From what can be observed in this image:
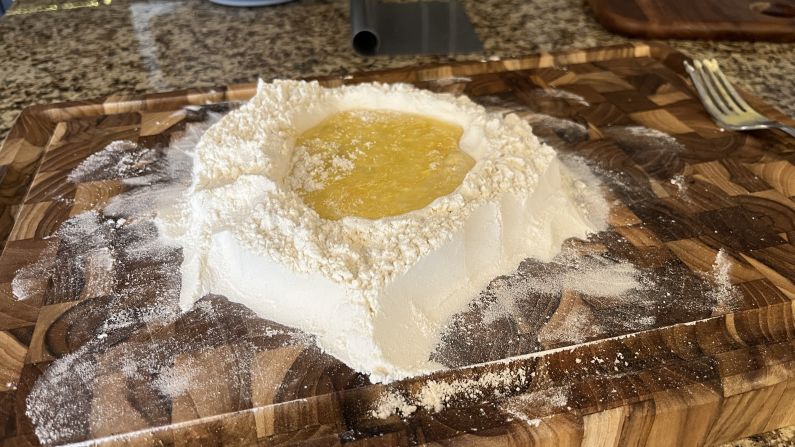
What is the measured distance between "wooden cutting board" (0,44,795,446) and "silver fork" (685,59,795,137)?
7cm

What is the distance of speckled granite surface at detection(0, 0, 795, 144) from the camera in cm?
133

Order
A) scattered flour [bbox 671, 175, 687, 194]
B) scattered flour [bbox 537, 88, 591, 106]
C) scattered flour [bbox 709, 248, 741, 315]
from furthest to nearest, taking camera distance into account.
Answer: scattered flour [bbox 537, 88, 591, 106] < scattered flour [bbox 671, 175, 687, 194] < scattered flour [bbox 709, 248, 741, 315]

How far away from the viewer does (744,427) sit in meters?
0.67

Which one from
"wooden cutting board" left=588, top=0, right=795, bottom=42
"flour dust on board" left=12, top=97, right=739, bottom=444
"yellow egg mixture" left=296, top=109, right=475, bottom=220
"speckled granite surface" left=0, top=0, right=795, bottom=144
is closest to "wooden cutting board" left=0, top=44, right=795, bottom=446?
"flour dust on board" left=12, top=97, right=739, bottom=444

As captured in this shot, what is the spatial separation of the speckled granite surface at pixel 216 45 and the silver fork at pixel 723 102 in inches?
6.3

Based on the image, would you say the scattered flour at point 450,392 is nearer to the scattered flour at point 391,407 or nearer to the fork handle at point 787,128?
the scattered flour at point 391,407

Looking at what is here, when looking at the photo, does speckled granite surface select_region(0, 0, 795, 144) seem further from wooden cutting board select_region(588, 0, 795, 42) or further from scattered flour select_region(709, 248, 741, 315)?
scattered flour select_region(709, 248, 741, 315)

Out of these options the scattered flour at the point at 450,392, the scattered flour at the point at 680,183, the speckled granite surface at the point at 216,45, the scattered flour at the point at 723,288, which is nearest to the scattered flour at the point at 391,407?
the scattered flour at the point at 450,392

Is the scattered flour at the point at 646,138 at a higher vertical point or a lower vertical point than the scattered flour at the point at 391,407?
higher

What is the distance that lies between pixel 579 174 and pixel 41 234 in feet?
2.62

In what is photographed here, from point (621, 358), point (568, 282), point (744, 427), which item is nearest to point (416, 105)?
point (568, 282)

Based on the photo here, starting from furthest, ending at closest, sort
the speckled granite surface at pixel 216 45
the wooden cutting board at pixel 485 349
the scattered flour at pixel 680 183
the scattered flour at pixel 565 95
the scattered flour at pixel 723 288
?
the speckled granite surface at pixel 216 45 → the scattered flour at pixel 565 95 → the scattered flour at pixel 680 183 → the scattered flour at pixel 723 288 → the wooden cutting board at pixel 485 349

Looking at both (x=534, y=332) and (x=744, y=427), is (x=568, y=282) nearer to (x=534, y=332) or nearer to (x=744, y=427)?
(x=534, y=332)

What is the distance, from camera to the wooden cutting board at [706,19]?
1.40 m
